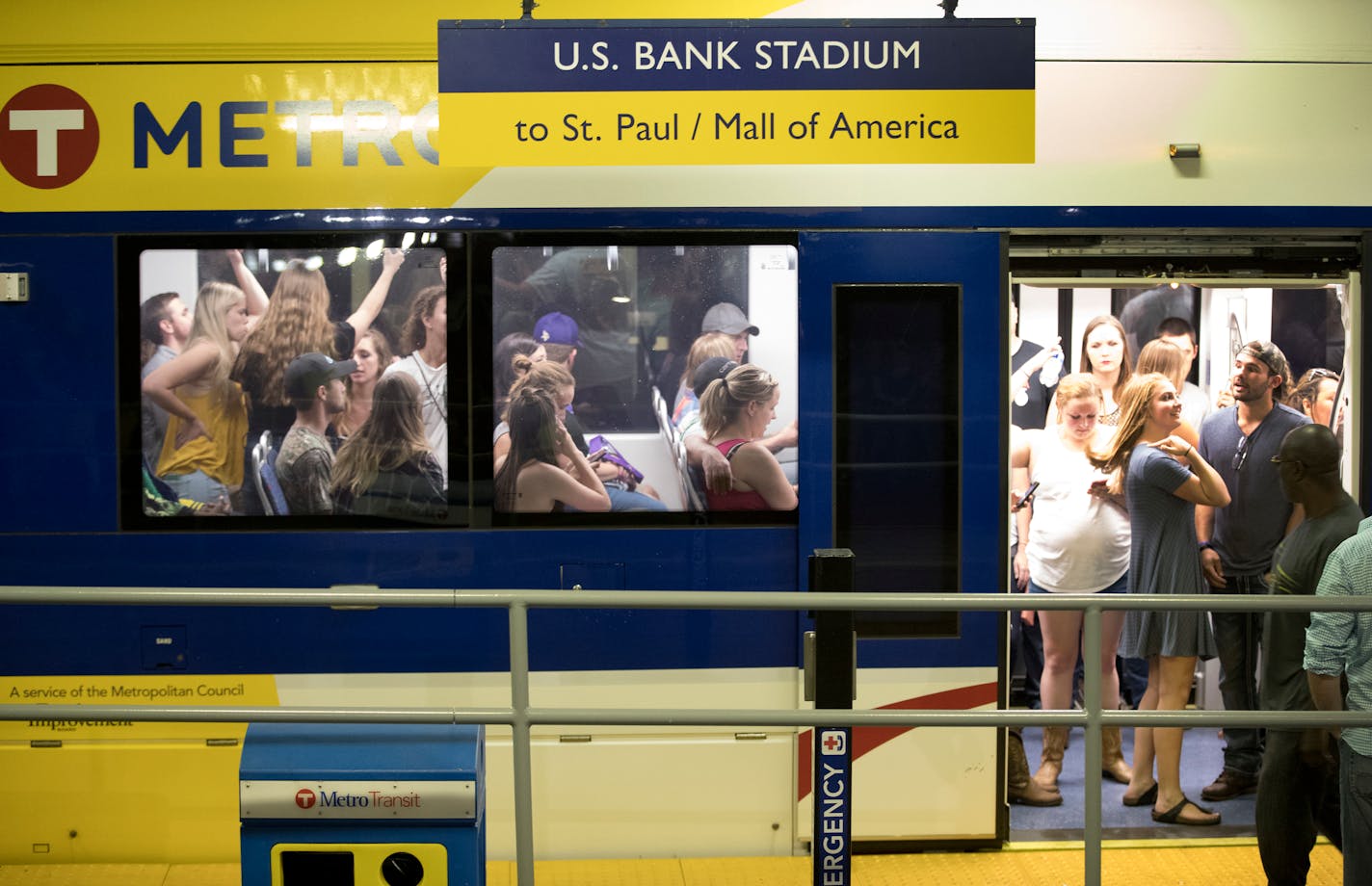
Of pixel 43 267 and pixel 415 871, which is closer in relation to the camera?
pixel 415 871

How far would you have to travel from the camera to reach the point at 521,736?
3.32 m

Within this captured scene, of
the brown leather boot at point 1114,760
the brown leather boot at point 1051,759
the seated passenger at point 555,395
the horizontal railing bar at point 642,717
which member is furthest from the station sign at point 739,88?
the brown leather boot at point 1114,760

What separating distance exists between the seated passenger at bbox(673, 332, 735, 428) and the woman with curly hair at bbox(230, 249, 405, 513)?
1.04m

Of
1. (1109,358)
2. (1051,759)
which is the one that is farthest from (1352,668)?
(1109,358)

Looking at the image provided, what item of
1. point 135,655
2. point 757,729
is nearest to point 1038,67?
point 757,729

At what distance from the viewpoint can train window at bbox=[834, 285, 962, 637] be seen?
174 inches

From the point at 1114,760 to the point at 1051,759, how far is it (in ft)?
1.32

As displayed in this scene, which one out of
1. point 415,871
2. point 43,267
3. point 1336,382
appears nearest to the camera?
point 415,871

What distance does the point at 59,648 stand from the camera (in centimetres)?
434

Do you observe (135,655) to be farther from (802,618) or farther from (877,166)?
(877,166)

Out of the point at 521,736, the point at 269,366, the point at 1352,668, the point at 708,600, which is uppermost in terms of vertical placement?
the point at 269,366

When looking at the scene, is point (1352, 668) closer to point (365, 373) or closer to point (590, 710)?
point (590, 710)

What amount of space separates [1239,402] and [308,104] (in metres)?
3.85

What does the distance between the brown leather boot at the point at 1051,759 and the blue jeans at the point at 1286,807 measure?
3.63 feet
